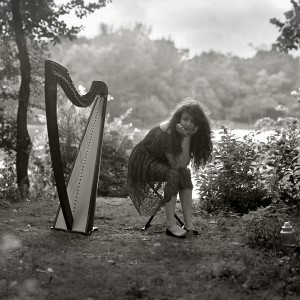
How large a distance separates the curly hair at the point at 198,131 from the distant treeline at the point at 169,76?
2471cm

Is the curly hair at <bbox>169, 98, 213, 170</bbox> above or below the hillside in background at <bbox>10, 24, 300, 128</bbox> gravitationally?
below

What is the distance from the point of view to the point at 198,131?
5.42 m

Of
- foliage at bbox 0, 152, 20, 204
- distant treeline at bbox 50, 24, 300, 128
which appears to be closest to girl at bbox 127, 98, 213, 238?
foliage at bbox 0, 152, 20, 204

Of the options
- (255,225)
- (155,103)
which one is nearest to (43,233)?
(255,225)

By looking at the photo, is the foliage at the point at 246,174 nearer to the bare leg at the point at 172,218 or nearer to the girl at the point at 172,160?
the girl at the point at 172,160

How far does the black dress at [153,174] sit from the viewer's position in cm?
528

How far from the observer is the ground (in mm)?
3529

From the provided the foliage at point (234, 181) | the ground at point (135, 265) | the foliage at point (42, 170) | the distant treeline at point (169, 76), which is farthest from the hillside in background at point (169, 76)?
the ground at point (135, 265)

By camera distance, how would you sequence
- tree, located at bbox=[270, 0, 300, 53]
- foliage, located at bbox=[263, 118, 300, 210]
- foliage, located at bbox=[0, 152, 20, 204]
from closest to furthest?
foliage, located at bbox=[263, 118, 300, 210] < tree, located at bbox=[270, 0, 300, 53] < foliage, located at bbox=[0, 152, 20, 204]

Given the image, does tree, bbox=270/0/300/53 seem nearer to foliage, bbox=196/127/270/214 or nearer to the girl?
foliage, bbox=196/127/270/214

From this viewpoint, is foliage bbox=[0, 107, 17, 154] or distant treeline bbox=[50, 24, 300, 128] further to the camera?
distant treeline bbox=[50, 24, 300, 128]

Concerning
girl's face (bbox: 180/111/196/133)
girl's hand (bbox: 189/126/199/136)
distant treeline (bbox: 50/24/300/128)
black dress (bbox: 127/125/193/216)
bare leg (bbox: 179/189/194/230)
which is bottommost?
bare leg (bbox: 179/189/194/230)

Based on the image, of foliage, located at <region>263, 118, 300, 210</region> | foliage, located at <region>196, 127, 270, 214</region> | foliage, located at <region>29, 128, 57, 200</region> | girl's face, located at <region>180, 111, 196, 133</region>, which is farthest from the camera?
foliage, located at <region>29, 128, 57, 200</region>

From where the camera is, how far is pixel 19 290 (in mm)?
3512
